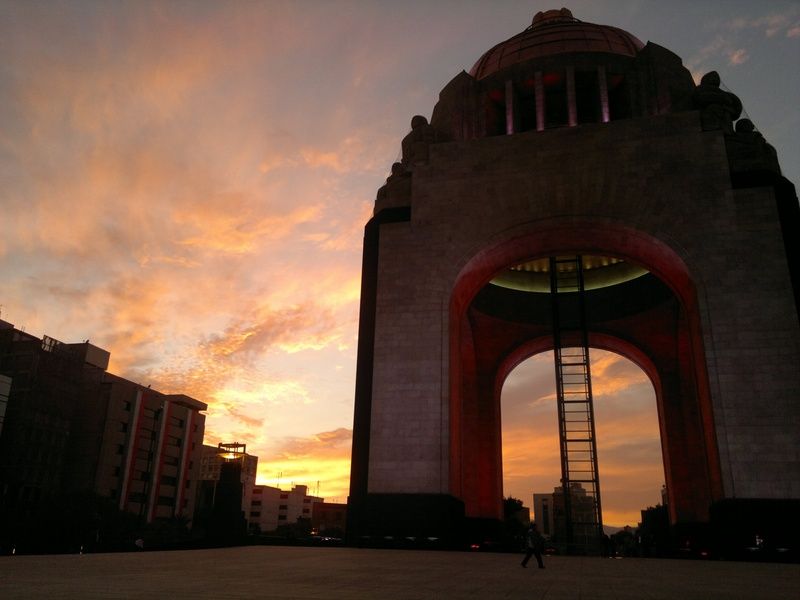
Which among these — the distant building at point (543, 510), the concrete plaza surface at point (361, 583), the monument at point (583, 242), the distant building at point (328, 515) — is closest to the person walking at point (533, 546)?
the concrete plaza surface at point (361, 583)

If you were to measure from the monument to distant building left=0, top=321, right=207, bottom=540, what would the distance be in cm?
3172

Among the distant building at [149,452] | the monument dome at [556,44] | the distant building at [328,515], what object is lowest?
the distant building at [328,515]

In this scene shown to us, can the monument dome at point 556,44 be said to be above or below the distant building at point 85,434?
above

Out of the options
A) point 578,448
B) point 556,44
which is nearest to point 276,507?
point 578,448

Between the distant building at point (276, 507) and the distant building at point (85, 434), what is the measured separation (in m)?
35.9

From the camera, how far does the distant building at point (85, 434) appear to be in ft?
141

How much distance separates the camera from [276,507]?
103625 millimetres

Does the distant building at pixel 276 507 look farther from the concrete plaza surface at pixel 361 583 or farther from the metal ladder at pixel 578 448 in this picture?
the concrete plaza surface at pixel 361 583

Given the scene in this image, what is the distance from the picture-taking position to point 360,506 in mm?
19344

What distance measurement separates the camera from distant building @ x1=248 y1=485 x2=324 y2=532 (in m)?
100

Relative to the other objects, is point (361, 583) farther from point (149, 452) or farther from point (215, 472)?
point (215, 472)

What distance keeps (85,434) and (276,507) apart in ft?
180

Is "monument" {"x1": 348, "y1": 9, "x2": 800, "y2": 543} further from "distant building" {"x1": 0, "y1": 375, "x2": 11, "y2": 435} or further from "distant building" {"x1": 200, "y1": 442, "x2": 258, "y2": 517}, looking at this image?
"distant building" {"x1": 200, "y1": 442, "x2": 258, "y2": 517}

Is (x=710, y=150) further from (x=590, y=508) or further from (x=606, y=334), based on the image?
(x=590, y=508)
